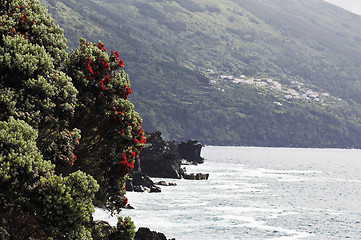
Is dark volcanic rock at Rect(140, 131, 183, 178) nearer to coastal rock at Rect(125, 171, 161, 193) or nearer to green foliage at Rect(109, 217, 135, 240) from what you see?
coastal rock at Rect(125, 171, 161, 193)

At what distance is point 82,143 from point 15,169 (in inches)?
417

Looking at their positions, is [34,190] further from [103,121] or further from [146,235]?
[146,235]

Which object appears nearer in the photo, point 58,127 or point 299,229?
point 58,127

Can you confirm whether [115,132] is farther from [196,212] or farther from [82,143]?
[196,212]

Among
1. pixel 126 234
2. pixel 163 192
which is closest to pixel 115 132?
pixel 126 234

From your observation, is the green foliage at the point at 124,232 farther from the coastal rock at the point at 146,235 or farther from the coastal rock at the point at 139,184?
the coastal rock at the point at 139,184

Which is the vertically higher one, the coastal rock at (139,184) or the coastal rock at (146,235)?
the coastal rock at (146,235)

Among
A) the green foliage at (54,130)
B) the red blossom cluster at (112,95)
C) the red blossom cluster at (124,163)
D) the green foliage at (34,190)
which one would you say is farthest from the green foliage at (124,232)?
the green foliage at (34,190)

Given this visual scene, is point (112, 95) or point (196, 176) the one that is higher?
point (112, 95)

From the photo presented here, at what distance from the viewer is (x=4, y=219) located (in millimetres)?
21578

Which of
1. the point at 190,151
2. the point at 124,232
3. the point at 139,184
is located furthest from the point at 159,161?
the point at 124,232

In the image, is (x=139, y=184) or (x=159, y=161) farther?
(x=159, y=161)

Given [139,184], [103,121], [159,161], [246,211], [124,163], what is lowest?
[159,161]

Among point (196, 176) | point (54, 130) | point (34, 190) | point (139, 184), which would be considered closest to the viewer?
point (34, 190)
